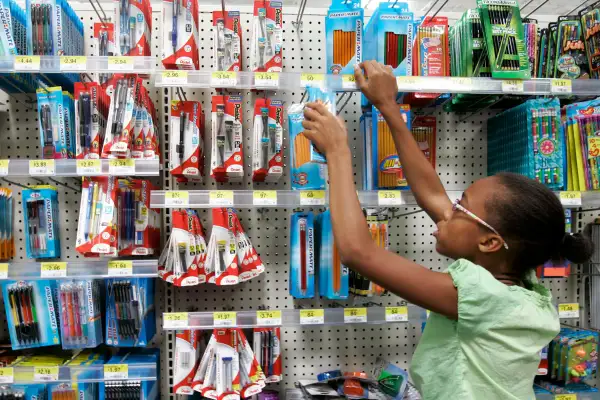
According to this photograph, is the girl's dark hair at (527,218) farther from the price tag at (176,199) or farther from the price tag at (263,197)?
the price tag at (176,199)

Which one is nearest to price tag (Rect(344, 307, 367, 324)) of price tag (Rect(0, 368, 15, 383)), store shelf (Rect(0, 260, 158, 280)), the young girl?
the young girl

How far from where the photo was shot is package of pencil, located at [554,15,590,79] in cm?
165

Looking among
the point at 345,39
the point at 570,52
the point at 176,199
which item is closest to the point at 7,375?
the point at 176,199

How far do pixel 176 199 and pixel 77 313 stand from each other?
0.62 meters

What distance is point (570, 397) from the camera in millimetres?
1638

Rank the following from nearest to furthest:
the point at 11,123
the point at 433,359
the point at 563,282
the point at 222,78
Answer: the point at 433,359 → the point at 222,78 → the point at 11,123 → the point at 563,282

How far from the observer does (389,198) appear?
1.45 meters

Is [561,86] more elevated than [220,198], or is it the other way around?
[561,86]

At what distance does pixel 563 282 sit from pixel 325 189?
140 cm

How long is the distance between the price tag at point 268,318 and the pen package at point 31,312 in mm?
790

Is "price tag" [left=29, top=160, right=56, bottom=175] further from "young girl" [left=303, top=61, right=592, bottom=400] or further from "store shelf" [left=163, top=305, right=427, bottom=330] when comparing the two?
"young girl" [left=303, top=61, right=592, bottom=400]

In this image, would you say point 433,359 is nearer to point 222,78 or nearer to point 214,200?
point 214,200

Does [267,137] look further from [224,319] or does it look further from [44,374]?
[44,374]

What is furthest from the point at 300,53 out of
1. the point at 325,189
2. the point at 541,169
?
the point at 541,169
